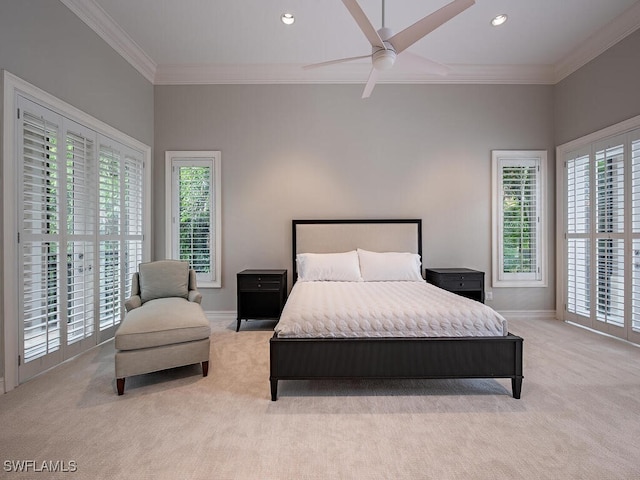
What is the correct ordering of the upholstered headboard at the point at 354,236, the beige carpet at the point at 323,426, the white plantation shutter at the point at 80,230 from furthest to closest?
the upholstered headboard at the point at 354,236
the white plantation shutter at the point at 80,230
the beige carpet at the point at 323,426

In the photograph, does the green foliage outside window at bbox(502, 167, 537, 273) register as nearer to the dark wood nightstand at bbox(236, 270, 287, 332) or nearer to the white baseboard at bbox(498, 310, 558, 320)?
the white baseboard at bbox(498, 310, 558, 320)

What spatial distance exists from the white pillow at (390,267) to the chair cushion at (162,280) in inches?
83.8

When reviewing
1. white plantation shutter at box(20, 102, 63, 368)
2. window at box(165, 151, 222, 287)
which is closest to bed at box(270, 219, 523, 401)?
white plantation shutter at box(20, 102, 63, 368)

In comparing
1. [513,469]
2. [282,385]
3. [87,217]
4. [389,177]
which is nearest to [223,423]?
[282,385]

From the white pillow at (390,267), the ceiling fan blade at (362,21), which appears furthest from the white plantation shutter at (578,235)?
the ceiling fan blade at (362,21)

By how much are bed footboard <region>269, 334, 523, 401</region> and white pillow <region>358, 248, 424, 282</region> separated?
1828mm

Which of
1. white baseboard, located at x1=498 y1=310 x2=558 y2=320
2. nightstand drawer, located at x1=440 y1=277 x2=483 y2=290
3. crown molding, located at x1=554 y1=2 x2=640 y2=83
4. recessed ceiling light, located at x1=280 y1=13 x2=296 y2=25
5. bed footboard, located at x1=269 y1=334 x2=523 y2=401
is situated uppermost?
recessed ceiling light, located at x1=280 y1=13 x2=296 y2=25

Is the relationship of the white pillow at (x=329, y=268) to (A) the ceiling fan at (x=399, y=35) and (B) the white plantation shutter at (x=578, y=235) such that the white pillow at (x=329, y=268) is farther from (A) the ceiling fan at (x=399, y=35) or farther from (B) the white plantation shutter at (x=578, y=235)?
(B) the white plantation shutter at (x=578, y=235)

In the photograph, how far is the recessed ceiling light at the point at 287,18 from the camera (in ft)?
11.7

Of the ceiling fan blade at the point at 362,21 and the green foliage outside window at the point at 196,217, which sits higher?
the ceiling fan blade at the point at 362,21

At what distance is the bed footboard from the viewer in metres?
2.39

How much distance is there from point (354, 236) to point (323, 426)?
290 cm

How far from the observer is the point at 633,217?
11.8 ft

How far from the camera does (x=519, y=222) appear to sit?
4.77m
